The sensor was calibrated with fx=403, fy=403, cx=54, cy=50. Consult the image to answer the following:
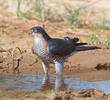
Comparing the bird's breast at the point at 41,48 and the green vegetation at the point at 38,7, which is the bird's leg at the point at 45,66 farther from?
the green vegetation at the point at 38,7

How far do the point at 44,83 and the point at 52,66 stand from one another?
1513mm

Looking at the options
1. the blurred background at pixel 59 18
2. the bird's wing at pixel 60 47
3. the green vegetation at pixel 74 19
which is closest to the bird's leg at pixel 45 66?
the bird's wing at pixel 60 47

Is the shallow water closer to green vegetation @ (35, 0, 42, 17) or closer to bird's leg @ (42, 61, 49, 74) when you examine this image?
bird's leg @ (42, 61, 49, 74)

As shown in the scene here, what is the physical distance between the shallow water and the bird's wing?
0.49m

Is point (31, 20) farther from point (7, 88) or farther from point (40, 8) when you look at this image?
point (7, 88)

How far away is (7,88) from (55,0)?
760 centimetres

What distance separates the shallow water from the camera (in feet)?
21.9

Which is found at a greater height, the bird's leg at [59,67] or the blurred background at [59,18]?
the blurred background at [59,18]

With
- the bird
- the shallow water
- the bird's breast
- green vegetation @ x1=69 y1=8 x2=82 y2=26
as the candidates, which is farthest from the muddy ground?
the bird's breast

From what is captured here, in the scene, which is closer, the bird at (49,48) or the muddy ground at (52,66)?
the muddy ground at (52,66)

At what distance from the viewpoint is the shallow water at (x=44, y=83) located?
6676 mm

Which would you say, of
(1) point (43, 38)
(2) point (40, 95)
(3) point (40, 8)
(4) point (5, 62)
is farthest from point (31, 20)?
(2) point (40, 95)

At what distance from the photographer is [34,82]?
7.16 meters

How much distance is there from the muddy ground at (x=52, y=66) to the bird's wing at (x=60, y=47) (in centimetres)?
59
